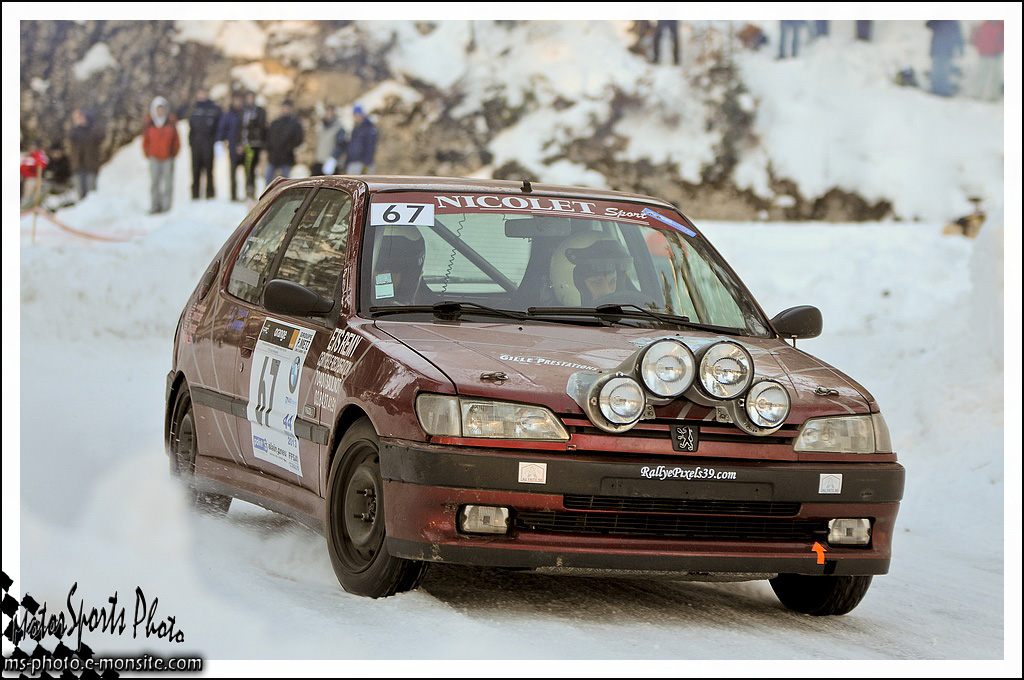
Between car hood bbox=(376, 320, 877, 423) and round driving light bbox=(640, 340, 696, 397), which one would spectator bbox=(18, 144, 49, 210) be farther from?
round driving light bbox=(640, 340, 696, 397)

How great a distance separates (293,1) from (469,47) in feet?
9.16

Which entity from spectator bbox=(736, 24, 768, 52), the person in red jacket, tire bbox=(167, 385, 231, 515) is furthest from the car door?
spectator bbox=(736, 24, 768, 52)

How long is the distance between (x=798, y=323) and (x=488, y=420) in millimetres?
2030

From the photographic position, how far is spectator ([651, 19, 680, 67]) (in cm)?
2330

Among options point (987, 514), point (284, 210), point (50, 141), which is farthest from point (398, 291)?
point (50, 141)

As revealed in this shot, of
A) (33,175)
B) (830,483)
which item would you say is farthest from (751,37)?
(830,483)

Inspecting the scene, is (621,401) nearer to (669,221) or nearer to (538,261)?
(538,261)

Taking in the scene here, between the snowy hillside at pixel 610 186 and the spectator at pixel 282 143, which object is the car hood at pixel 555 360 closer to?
the snowy hillside at pixel 610 186

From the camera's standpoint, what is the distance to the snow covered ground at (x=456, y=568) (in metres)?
5.57

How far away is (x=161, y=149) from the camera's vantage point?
21.6m

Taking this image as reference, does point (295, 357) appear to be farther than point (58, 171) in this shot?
No

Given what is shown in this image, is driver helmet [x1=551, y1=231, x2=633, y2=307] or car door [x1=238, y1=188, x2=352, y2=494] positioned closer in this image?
car door [x1=238, y1=188, x2=352, y2=494]

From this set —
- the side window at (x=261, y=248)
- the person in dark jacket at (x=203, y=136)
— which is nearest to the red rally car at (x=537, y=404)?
the side window at (x=261, y=248)

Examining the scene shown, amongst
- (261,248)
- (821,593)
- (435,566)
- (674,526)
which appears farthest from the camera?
(261,248)
